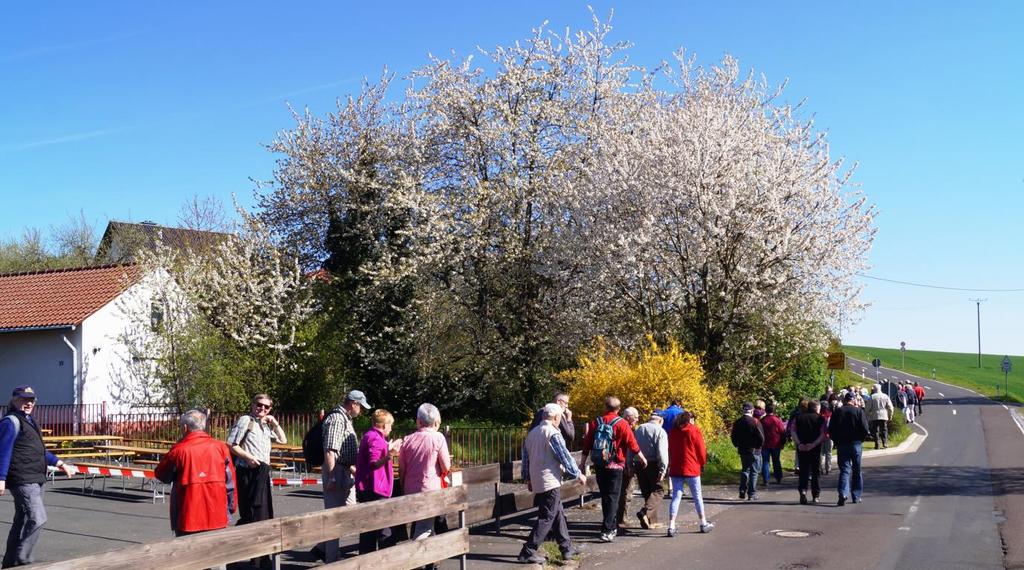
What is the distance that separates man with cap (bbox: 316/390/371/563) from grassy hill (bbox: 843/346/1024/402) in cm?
6034

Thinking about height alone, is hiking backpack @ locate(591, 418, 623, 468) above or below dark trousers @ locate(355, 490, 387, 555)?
above

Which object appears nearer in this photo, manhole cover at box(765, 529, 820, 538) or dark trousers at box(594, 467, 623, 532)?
dark trousers at box(594, 467, 623, 532)

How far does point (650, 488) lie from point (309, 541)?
611cm

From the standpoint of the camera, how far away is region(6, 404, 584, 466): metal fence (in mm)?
20109

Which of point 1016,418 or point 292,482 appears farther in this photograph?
point 1016,418

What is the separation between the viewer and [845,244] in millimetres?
24172

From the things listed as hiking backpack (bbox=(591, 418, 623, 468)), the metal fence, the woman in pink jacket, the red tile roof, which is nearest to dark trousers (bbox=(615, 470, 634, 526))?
hiking backpack (bbox=(591, 418, 623, 468))

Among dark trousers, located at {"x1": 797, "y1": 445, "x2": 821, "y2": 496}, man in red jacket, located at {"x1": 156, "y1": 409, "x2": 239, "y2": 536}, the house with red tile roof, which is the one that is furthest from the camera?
the house with red tile roof

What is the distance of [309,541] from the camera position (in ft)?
24.1

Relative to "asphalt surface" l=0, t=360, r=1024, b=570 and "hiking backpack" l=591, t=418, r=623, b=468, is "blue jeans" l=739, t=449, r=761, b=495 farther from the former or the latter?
"hiking backpack" l=591, t=418, r=623, b=468

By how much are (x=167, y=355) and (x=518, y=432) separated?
12.2 metres

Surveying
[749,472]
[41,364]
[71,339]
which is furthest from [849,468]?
[41,364]

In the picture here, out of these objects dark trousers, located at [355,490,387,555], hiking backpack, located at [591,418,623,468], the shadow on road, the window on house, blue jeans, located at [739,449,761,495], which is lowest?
the shadow on road

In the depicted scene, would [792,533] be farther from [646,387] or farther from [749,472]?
[646,387]
